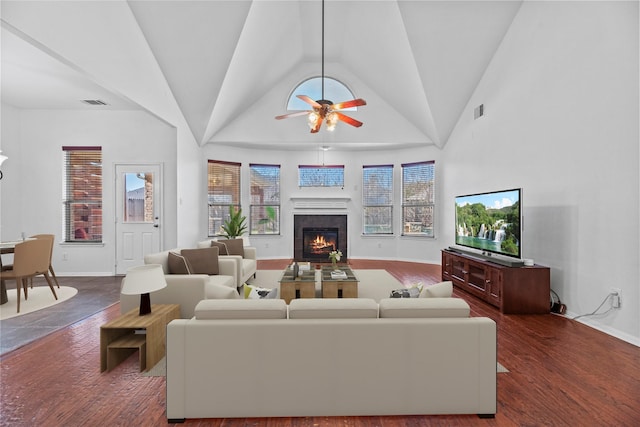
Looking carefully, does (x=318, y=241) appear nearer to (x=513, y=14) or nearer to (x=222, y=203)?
(x=222, y=203)

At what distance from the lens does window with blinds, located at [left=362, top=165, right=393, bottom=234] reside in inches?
308

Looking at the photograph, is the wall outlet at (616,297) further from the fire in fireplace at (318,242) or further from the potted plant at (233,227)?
the potted plant at (233,227)

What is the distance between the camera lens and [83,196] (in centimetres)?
582

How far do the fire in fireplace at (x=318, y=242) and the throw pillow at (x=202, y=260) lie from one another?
3.85m

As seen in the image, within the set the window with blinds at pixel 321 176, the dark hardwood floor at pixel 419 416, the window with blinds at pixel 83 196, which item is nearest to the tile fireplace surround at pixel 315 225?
the window with blinds at pixel 321 176

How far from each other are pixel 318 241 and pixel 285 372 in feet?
19.7

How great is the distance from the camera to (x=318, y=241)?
25.6ft

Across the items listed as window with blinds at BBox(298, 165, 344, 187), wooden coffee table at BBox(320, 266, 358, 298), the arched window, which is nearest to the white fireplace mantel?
window with blinds at BBox(298, 165, 344, 187)

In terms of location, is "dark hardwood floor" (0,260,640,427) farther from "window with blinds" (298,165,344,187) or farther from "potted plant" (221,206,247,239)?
"window with blinds" (298,165,344,187)

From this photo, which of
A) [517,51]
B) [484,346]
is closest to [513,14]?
[517,51]

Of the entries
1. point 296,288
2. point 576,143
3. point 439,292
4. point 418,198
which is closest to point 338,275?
point 296,288

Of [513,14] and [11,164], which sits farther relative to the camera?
[11,164]

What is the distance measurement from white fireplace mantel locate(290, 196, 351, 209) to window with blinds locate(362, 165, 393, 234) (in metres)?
0.57

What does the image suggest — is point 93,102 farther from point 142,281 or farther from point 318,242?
point 318,242
